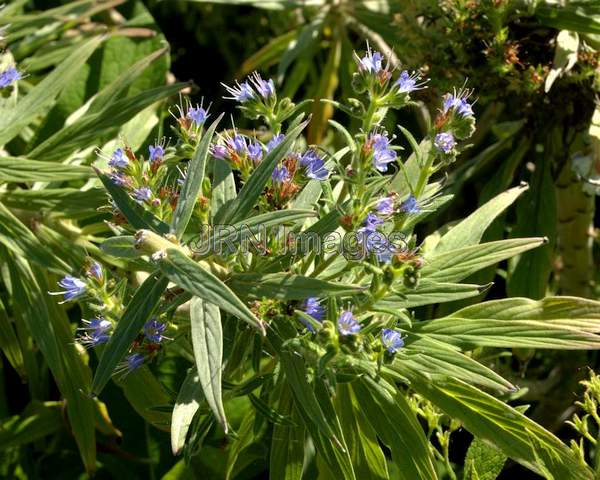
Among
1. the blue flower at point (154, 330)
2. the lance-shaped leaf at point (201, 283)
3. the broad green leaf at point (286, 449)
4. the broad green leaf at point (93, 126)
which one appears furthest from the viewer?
the broad green leaf at point (93, 126)

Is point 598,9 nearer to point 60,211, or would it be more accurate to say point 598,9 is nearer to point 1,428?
point 60,211

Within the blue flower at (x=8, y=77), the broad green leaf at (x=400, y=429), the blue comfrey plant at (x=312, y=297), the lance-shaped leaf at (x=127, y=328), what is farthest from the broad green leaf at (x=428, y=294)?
the blue flower at (x=8, y=77)

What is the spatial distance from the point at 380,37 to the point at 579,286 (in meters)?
0.59

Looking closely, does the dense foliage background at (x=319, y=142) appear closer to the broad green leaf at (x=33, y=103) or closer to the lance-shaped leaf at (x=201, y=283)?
the broad green leaf at (x=33, y=103)

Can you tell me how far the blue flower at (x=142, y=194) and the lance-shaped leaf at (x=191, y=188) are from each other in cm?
4

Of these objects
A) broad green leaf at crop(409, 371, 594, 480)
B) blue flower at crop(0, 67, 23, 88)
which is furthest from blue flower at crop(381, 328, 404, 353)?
blue flower at crop(0, 67, 23, 88)

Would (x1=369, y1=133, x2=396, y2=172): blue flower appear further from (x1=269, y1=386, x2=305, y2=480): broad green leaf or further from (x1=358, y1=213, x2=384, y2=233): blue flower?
(x1=269, y1=386, x2=305, y2=480): broad green leaf

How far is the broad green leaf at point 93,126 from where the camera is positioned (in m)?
1.15

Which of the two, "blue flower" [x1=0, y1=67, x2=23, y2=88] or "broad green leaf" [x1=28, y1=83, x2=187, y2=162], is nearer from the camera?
"blue flower" [x1=0, y1=67, x2=23, y2=88]

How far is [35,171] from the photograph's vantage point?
1.07 metres

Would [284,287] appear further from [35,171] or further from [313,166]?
[35,171]

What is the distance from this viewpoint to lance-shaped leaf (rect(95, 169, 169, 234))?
78cm

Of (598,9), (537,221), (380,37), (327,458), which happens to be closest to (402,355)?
(327,458)

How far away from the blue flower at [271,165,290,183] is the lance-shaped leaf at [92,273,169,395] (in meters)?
0.14
